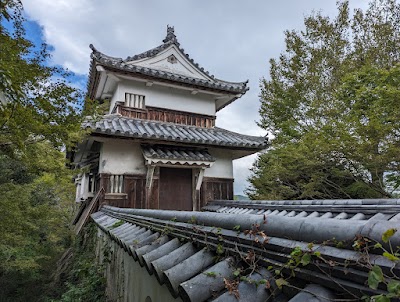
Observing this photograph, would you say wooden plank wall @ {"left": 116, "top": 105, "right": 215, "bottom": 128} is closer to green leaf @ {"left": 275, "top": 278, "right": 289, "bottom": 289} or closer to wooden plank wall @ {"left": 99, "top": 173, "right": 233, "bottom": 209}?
wooden plank wall @ {"left": 99, "top": 173, "right": 233, "bottom": 209}

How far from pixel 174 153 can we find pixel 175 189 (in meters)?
1.48

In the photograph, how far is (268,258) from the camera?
157 cm

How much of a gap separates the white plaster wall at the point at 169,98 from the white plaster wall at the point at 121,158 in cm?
199

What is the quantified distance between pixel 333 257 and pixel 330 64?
56.7 ft


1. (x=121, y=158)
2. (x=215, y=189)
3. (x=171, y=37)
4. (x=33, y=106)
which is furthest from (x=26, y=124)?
(x=171, y=37)

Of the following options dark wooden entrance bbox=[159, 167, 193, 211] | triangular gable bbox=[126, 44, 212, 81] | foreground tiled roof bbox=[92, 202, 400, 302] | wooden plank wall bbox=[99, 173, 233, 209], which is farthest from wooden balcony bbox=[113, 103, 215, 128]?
foreground tiled roof bbox=[92, 202, 400, 302]

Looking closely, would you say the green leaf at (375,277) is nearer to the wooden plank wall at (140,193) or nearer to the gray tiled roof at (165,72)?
the wooden plank wall at (140,193)

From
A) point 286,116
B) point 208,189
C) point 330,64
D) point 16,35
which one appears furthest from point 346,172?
point 16,35

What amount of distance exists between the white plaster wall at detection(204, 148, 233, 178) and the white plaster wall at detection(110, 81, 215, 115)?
1.98 m

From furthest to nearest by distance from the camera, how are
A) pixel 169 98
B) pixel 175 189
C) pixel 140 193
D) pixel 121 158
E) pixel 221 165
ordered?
pixel 169 98, pixel 221 165, pixel 175 189, pixel 140 193, pixel 121 158

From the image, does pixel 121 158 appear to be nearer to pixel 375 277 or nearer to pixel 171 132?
pixel 171 132

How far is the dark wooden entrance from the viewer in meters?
10.1

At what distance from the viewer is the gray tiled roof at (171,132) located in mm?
8516

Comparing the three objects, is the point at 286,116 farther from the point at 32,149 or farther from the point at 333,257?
the point at 333,257
